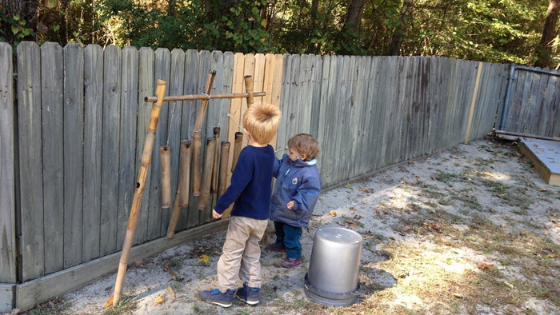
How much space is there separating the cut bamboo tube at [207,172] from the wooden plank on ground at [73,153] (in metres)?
1.05

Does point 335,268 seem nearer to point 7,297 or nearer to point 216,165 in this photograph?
point 216,165

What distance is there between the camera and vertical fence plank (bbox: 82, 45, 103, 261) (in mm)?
3824

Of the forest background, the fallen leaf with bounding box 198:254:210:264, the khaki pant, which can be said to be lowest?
the fallen leaf with bounding box 198:254:210:264

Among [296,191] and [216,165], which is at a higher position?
[216,165]

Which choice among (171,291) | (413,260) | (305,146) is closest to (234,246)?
(171,291)

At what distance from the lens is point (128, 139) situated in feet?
14.0

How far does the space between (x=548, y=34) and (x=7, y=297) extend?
58.5ft

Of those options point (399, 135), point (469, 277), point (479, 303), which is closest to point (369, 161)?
point (399, 135)

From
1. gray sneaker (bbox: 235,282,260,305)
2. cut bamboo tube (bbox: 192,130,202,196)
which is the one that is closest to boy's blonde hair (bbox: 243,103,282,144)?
cut bamboo tube (bbox: 192,130,202,196)

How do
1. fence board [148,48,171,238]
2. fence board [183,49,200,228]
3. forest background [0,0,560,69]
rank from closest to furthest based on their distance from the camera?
1. fence board [148,48,171,238]
2. fence board [183,49,200,228]
3. forest background [0,0,560,69]

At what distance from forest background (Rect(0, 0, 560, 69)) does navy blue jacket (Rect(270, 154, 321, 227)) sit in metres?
3.10

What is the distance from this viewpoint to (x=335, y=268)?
13.7 ft

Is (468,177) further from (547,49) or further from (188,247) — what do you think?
(547,49)

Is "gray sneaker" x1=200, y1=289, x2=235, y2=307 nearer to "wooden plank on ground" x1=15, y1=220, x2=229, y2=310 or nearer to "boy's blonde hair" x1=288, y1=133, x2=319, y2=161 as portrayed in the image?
"wooden plank on ground" x1=15, y1=220, x2=229, y2=310
